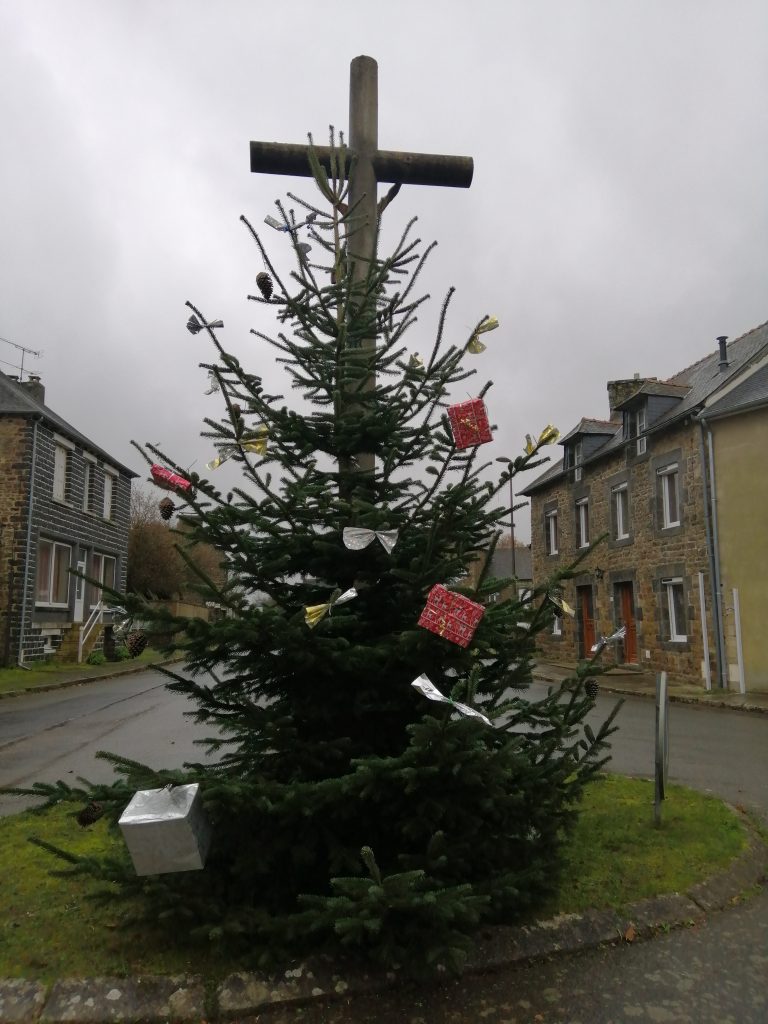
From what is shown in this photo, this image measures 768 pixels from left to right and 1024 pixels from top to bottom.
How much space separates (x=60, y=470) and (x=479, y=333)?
22.5 meters

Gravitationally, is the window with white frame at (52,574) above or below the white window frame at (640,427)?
below

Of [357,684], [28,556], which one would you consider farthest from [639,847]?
[28,556]

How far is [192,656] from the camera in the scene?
346cm

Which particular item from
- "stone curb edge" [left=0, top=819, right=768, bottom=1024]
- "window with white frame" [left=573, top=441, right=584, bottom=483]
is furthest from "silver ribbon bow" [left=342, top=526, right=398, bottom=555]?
"window with white frame" [left=573, top=441, right=584, bottom=483]

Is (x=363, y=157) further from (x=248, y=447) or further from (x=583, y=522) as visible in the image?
(x=583, y=522)

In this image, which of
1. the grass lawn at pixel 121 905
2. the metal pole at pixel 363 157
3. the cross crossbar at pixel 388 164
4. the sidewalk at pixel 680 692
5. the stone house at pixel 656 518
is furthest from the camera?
the stone house at pixel 656 518

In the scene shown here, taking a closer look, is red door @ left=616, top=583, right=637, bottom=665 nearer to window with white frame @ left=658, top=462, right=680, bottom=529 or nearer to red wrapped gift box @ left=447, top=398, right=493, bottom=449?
window with white frame @ left=658, top=462, right=680, bottom=529

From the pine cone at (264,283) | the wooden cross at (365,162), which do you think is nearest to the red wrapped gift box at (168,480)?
the pine cone at (264,283)

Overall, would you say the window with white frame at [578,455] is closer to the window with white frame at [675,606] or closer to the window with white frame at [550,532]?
the window with white frame at [550,532]

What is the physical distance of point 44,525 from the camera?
22234mm

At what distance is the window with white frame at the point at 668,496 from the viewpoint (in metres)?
19.5

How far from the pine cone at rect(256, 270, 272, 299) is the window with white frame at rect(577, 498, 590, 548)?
22.0 meters

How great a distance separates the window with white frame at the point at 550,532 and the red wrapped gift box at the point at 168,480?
24805 mm

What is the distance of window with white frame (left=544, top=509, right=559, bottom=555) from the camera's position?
27.4 m
